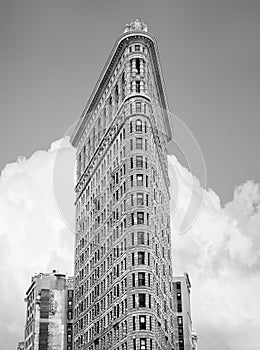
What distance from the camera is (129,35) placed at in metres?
141

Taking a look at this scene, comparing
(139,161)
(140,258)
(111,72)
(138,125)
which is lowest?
(140,258)

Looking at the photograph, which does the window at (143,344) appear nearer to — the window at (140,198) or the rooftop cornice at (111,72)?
the window at (140,198)

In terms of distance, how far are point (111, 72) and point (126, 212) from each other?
45474 millimetres

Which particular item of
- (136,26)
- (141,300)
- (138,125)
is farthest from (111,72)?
(141,300)

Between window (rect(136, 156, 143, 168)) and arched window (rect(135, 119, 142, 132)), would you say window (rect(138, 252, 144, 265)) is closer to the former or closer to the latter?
window (rect(136, 156, 143, 168))

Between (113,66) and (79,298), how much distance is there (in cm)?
6495

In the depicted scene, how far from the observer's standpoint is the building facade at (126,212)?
118562 mm

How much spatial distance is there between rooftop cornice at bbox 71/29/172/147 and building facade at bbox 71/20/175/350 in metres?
0.28

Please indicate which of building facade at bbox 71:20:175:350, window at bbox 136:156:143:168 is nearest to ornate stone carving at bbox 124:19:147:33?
building facade at bbox 71:20:175:350

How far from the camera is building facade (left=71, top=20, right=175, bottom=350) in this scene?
11856 cm

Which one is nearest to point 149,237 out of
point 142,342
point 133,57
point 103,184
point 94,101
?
point 142,342

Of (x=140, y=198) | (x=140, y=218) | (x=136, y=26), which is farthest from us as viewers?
(x=136, y=26)

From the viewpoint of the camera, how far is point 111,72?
153875 mm

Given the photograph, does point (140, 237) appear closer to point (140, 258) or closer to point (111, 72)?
point (140, 258)
